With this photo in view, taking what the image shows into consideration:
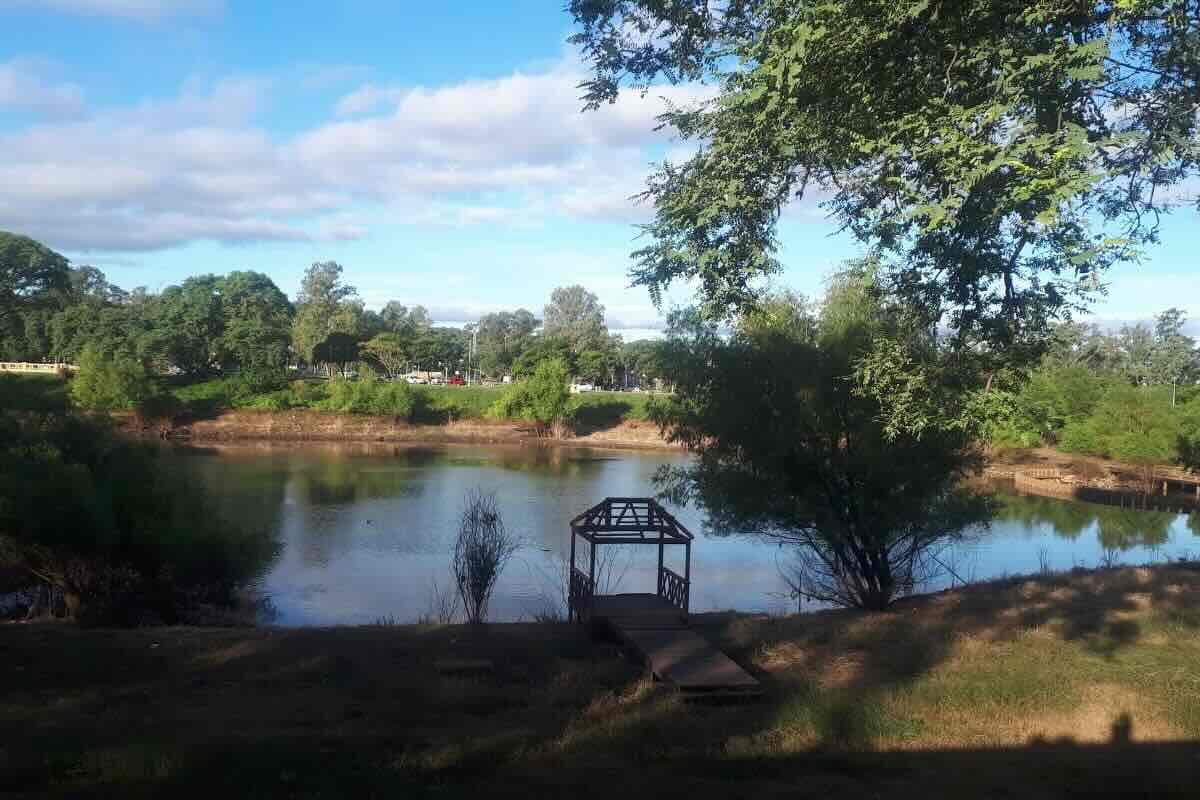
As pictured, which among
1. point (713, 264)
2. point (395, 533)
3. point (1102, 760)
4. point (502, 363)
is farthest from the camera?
point (502, 363)

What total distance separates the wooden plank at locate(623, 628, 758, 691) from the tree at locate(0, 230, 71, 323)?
5851 cm

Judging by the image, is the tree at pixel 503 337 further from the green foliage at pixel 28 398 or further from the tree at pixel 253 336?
the green foliage at pixel 28 398

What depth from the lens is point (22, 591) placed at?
50.2ft

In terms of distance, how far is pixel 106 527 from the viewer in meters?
13.9

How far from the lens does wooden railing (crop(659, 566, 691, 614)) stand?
12.1 meters

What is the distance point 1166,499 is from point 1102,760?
129ft

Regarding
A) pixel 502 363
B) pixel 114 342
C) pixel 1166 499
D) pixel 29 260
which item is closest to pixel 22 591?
pixel 1166 499

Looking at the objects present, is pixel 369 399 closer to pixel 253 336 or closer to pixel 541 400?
pixel 253 336

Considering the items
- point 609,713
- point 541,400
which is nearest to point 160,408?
point 541,400

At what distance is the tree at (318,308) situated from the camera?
69.6m

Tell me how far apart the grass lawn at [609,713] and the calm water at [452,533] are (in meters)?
7.41

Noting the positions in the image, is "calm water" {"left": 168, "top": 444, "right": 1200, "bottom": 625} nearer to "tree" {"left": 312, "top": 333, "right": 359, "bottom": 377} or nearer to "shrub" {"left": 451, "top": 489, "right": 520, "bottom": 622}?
"shrub" {"left": 451, "top": 489, "right": 520, "bottom": 622}

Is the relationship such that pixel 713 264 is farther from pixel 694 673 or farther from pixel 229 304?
pixel 229 304

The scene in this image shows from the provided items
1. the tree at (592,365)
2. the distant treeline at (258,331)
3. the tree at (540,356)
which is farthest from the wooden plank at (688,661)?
the tree at (592,365)
